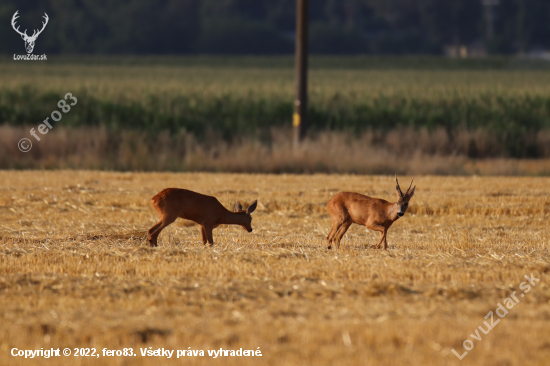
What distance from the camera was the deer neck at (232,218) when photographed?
988cm

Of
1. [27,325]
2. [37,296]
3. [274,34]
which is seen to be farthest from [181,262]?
[274,34]

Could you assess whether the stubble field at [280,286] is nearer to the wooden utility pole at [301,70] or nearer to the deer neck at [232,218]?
the deer neck at [232,218]

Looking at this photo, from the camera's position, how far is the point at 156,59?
73438mm

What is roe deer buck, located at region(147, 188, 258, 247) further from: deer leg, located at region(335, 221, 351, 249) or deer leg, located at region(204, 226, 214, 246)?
deer leg, located at region(335, 221, 351, 249)

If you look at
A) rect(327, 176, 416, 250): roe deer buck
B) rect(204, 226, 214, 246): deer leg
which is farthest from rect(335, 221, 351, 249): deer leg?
rect(204, 226, 214, 246): deer leg

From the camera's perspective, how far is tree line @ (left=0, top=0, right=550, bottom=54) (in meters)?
83.8

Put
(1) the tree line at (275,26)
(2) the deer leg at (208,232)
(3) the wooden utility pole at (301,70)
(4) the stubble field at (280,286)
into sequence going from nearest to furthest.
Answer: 1. (4) the stubble field at (280,286)
2. (2) the deer leg at (208,232)
3. (3) the wooden utility pole at (301,70)
4. (1) the tree line at (275,26)

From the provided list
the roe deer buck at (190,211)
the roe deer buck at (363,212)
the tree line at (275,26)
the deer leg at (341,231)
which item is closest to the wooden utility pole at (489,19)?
the tree line at (275,26)

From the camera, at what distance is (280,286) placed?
761cm

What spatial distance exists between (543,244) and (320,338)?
5664mm

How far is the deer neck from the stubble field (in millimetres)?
346

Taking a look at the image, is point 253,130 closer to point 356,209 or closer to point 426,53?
point 356,209

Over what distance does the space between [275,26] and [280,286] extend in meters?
91.3

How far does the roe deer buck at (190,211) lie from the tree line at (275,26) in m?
65.1
